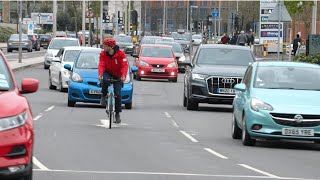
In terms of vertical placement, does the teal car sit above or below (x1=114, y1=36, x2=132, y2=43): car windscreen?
above

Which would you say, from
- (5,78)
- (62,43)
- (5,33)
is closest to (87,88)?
(5,78)

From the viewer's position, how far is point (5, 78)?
10266mm

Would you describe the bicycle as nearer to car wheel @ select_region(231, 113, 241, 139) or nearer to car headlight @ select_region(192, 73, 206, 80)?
car wheel @ select_region(231, 113, 241, 139)

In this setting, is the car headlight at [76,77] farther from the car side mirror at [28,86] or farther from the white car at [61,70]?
→ the car side mirror at [28,86]

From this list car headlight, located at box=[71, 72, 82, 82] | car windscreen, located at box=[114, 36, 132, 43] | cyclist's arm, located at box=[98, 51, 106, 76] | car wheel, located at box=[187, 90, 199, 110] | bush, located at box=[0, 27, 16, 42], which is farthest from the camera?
bush, located at box=[0, 27, 16, 42]

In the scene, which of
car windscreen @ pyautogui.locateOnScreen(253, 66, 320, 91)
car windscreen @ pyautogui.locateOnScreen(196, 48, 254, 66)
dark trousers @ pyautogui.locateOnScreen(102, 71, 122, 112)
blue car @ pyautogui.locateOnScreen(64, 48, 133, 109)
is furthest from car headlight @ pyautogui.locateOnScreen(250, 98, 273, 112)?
car windscreen @ pyautogui.locateOnScreen(196, 48, 254, 66)

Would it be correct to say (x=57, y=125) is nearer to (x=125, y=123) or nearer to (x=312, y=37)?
(x=125, y=123)

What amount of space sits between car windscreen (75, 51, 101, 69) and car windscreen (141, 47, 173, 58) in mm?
16133

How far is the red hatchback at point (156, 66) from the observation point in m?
41.2

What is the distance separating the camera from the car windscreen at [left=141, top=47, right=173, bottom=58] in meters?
42.3

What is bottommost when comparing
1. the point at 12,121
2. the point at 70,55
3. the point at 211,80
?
the point at 211,80

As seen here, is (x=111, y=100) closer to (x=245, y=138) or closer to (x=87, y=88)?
(x=245, y=138)

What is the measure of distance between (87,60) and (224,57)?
3.66 metres

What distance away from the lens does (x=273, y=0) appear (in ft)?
178
